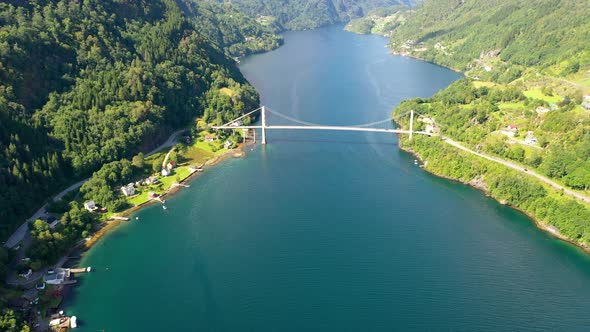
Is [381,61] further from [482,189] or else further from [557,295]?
[557,295]

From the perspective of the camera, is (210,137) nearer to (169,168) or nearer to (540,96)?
(169,168)

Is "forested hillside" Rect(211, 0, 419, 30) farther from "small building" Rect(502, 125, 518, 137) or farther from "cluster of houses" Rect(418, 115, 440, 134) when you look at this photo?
"small building" Rect(502, 125, 518, 137)

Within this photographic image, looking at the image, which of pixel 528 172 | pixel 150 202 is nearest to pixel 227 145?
pixel 150 202

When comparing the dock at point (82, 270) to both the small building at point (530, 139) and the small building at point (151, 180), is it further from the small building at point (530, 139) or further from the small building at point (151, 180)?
the small building at point (530, 139)

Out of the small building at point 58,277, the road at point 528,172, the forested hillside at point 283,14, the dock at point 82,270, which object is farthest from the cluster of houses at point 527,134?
the forested hillside at point 283,14

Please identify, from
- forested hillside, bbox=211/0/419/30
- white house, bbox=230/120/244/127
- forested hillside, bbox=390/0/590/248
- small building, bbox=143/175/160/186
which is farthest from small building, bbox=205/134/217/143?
forested hillside, bbox=211/0/419/30

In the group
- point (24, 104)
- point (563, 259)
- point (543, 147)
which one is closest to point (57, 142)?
point (24, 104)
